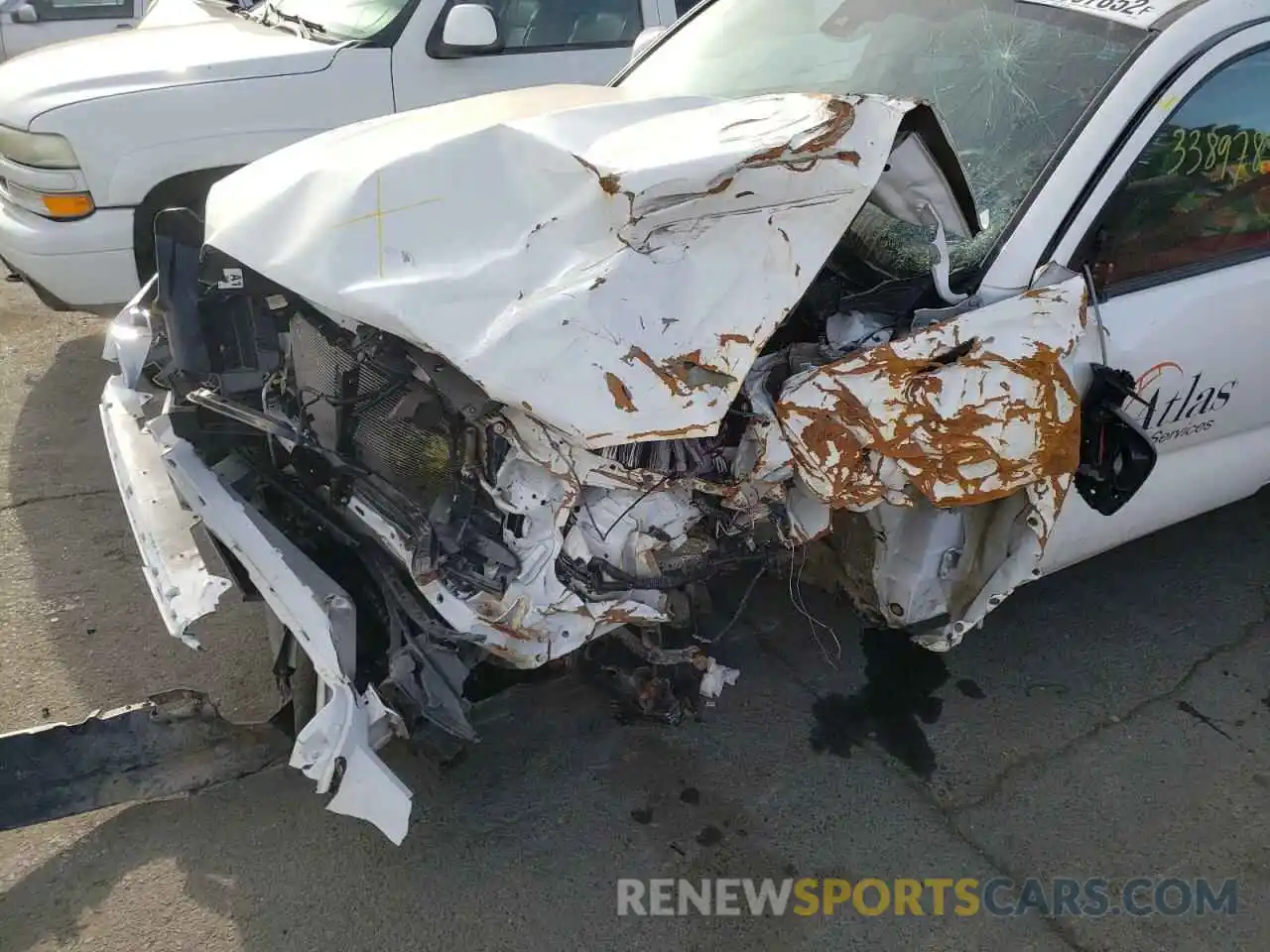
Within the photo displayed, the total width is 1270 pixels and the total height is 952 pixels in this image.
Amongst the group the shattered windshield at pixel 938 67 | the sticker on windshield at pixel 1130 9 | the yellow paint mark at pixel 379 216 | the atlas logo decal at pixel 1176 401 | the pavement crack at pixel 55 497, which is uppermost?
the sticker on windshield at pixel 1130 9

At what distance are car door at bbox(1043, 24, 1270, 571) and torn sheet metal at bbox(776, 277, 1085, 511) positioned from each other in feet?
0.87

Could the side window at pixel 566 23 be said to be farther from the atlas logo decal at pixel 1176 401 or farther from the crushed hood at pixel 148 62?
the atlas logo decal at pixel 1176 401

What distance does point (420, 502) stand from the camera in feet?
7.87

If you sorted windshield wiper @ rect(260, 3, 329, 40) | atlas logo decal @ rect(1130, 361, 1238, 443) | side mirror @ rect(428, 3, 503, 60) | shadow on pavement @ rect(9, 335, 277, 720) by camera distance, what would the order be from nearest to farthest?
1. atlas logo decal @ rect(1130, 361, 1238, 443)
2. shadow on pavement @ rect(9, 335, 277, 720)
3. side mirror @ rect(428, 3, 503, 60)
4. windshield wiper @ rect(260, 3, 329, 40)

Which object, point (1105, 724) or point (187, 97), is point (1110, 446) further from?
point (187, 97)

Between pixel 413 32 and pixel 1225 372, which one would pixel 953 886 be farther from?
pixel 413 32

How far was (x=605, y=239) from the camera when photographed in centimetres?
218

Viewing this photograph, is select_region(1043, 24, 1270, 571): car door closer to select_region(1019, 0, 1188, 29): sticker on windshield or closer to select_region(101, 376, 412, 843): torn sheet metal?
select_region(1019, 0, 1188, 29): sticker on windshield

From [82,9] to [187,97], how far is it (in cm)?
444

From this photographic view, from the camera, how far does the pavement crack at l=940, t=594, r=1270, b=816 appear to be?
2.76m

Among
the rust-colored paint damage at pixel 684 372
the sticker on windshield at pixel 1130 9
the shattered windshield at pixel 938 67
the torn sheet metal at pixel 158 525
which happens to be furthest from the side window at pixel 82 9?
the rust-colored paint damage at pixel 684 372

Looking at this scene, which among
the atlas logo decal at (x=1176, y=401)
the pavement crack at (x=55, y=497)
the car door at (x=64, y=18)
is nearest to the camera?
the atlas logo decal at (x=1176, y=401)

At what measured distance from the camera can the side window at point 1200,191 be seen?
2.59m

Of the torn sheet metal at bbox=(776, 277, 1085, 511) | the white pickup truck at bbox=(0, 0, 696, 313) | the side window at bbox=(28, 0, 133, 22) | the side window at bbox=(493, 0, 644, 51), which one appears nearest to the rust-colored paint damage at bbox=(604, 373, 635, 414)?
the torn sheet metal at bbox=(776, 277, 1085, 511)
